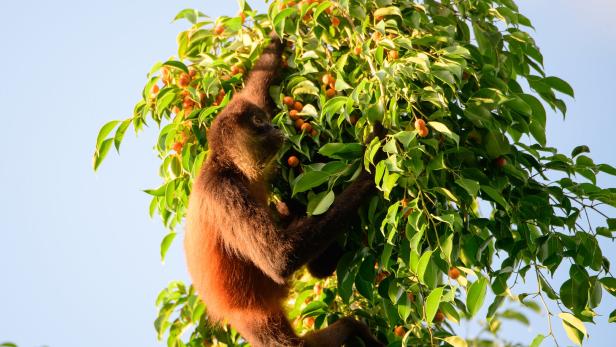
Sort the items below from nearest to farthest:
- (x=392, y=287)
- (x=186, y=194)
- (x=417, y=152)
→ (x=417, y=152) → (x=392, y=287) → (x=186, y=194)

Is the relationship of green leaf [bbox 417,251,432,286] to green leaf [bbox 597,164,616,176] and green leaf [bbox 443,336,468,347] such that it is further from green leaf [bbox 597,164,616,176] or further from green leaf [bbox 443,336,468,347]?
green leaf [bbox 597,164,616,176]

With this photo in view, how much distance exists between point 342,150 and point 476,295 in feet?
3.02

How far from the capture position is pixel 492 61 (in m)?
4.26

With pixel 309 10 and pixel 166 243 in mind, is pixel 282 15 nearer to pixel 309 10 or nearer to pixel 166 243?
pixel 309 10

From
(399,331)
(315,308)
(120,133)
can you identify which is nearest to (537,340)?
(399,331)

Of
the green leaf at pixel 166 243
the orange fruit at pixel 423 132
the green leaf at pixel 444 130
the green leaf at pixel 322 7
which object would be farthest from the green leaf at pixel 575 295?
the green leaf at pixel 166 243

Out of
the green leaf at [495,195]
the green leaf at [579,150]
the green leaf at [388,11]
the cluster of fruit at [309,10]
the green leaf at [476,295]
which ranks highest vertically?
the green leaf at [388,11]

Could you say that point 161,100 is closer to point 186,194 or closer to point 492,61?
point 186,194

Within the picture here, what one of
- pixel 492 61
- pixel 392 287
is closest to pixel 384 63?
pixel 492 61

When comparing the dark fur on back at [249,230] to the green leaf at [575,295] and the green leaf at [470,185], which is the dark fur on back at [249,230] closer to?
the green leaf at [470,185]

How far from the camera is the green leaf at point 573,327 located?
354 cm

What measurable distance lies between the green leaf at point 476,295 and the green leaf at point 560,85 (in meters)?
1.39

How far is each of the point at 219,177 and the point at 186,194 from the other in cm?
24

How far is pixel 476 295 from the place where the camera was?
→ 345 centimetres
